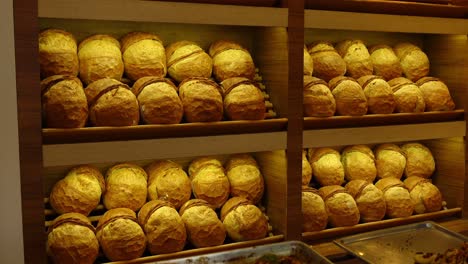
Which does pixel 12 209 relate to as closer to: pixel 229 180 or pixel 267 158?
pixel 229 180

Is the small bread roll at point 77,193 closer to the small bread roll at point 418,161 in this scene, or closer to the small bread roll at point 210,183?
the small bread roll at point 210,183

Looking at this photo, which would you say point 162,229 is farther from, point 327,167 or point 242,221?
point 327,167

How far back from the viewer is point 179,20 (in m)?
2.18

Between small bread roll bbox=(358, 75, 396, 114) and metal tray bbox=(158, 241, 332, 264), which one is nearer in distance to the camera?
metal tray bbox=(158, 241, 332, 264)

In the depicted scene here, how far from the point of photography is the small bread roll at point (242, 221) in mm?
2361

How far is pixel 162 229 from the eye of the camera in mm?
2201

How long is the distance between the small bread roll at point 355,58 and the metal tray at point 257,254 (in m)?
1.06

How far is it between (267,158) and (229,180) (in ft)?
0.77

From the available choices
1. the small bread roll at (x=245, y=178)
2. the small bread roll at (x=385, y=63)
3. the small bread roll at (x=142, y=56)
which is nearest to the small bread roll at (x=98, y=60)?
the small bread roll at (x=142, y=56)

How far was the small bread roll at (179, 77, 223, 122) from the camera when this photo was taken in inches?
89.0

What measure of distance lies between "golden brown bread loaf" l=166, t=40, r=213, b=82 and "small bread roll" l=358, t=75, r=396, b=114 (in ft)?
2.87

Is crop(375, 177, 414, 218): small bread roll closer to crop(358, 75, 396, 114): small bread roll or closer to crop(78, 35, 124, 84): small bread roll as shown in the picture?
crop(358, 75, 396, 114): small bread roll

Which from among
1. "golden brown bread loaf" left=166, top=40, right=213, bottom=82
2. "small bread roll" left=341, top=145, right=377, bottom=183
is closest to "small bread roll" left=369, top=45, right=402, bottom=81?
"small bread roll" left=341, top=145, right=377, bottom=183

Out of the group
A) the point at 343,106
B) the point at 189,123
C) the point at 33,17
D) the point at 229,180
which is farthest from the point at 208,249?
the point at 33,17
